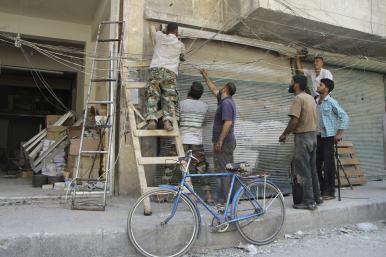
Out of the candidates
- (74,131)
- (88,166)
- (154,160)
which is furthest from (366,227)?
(74,131)

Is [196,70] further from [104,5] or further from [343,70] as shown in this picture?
[343,70]

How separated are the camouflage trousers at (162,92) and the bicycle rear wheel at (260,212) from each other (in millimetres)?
1634

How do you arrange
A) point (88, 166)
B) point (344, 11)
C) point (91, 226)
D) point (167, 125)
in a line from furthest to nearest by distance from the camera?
point (344, 11)
point (88, 166)
point (167, 125)
point (91, 226)

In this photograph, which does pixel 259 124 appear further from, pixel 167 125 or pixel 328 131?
pixel 167 125

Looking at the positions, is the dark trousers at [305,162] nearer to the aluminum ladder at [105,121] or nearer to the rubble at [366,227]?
the rubble at [366,227]

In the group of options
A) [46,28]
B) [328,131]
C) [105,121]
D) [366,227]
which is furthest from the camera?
[46,28]

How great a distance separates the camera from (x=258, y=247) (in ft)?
15.6

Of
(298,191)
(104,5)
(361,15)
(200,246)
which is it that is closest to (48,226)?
(200,246)

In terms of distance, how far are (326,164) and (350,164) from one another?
2.20m

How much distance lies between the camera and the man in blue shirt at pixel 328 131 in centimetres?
634

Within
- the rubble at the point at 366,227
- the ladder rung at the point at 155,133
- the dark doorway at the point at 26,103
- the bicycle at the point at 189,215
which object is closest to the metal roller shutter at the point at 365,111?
the rubble at the point at 366,227

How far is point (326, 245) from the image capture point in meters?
4.89

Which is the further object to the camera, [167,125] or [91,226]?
[167,125]

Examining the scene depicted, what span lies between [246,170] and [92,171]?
347 cm
